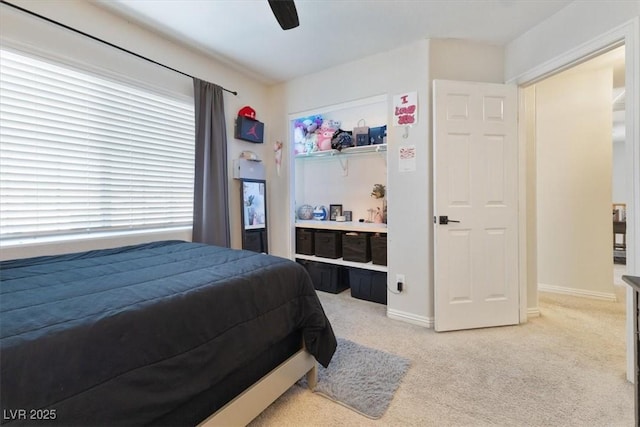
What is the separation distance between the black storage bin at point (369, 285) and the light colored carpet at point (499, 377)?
36 centimetres

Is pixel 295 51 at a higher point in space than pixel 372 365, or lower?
higher

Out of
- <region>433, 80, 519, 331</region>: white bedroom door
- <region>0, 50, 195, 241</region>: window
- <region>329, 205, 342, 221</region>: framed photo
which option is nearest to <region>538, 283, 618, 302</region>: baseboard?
<region>433, 80, 519, 331</region>: white bedroom door

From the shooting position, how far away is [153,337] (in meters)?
0.93

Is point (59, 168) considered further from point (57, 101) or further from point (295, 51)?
point (295, 51)

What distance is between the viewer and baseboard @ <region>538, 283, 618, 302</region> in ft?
9.86

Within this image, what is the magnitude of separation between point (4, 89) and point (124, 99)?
68 cm

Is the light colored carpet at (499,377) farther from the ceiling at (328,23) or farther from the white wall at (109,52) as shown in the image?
the ceiling at (328,23)

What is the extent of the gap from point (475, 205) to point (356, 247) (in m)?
1.24

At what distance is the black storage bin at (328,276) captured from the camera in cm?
339

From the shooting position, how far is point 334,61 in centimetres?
293

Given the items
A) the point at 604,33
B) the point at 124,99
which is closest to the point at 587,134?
the point at 604,33

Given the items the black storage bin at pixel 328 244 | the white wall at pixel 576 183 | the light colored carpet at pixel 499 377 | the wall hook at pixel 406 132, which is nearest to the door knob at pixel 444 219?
the wall hook at pixel 406 132

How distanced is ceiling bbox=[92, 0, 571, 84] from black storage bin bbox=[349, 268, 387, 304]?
2.28 metres

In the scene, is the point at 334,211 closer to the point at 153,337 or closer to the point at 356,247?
the point at 356,247
